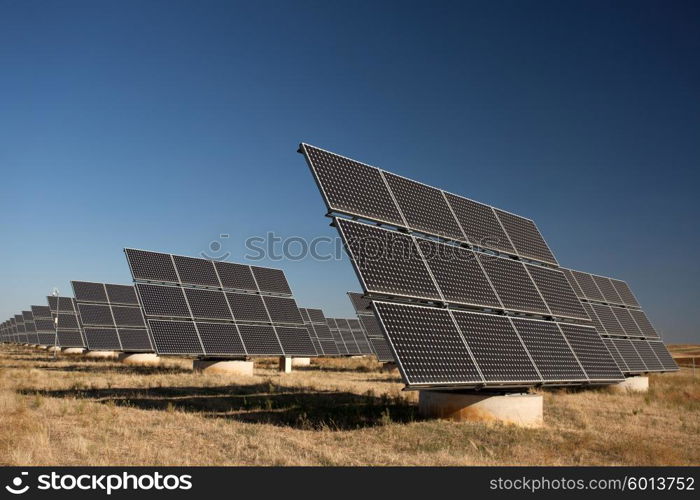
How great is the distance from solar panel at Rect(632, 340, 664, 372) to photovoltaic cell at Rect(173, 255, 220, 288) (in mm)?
22299

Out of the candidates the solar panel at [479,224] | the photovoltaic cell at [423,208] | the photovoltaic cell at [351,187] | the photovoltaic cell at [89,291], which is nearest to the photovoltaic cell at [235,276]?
the photovoltaic cell at [89,291]

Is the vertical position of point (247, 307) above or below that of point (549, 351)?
above

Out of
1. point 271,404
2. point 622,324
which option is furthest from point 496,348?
point 622,324

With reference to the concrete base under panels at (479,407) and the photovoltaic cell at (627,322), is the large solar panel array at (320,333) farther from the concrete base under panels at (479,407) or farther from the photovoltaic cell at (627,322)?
the concrete base under panels at (479,407)

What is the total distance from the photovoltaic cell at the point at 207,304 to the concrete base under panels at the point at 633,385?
18897 mm

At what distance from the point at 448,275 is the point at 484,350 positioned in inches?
87.8

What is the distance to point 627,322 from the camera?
30562mm

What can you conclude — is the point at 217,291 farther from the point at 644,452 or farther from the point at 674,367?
the point at 674,367

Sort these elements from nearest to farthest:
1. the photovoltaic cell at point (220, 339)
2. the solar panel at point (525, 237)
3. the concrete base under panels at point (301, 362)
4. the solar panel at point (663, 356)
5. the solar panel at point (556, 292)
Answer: the solar panel at point (556, 292) → the solar panel at point (525, 237) → the photovoltaic cell at point (220, 339) → the solar panel at point (663, 356) → the concrete base under panels at point (301, 362)

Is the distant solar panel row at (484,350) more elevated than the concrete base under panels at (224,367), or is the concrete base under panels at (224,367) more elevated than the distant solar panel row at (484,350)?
the concrete base under panels at (224,367)

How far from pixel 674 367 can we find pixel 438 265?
72.5 ft

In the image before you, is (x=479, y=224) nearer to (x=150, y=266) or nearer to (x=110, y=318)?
(x=150, y=266)

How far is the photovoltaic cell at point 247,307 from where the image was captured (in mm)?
28406
